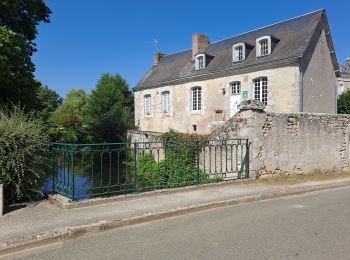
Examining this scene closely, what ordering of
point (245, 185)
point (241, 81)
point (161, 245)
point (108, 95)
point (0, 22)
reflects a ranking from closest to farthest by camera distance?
1. point (161, 245)
2. point (245, 185)
3. point (0, 22)
4. point (241, 81)
5. point (108, 95)

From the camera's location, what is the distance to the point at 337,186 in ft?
30.5

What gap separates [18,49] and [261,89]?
14.7 metres

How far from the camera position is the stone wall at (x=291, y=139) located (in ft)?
30.6

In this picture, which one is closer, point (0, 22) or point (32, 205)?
point (32, 205)

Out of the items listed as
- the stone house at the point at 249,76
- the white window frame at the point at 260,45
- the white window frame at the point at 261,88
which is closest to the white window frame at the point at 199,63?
the stone house at the point at 249,76

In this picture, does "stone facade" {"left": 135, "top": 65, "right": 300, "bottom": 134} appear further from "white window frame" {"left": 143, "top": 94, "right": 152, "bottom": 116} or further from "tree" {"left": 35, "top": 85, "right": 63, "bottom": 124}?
"tree" {"left": 35, "top": 85, "right": 63, "bottom": 124}

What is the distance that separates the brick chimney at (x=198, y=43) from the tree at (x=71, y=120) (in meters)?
12.9

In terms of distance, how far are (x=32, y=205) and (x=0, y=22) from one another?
8529 millimetres

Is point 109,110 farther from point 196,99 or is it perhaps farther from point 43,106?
point 43,106

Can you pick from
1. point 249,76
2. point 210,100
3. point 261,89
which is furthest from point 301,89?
point 210,100

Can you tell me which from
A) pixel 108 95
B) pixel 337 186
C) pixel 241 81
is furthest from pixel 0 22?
pixel 108 95

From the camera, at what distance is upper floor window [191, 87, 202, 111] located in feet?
81.4

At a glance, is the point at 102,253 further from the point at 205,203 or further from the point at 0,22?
the point at 0,22

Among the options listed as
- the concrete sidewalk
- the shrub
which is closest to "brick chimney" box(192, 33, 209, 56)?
the concrete sidewalk
